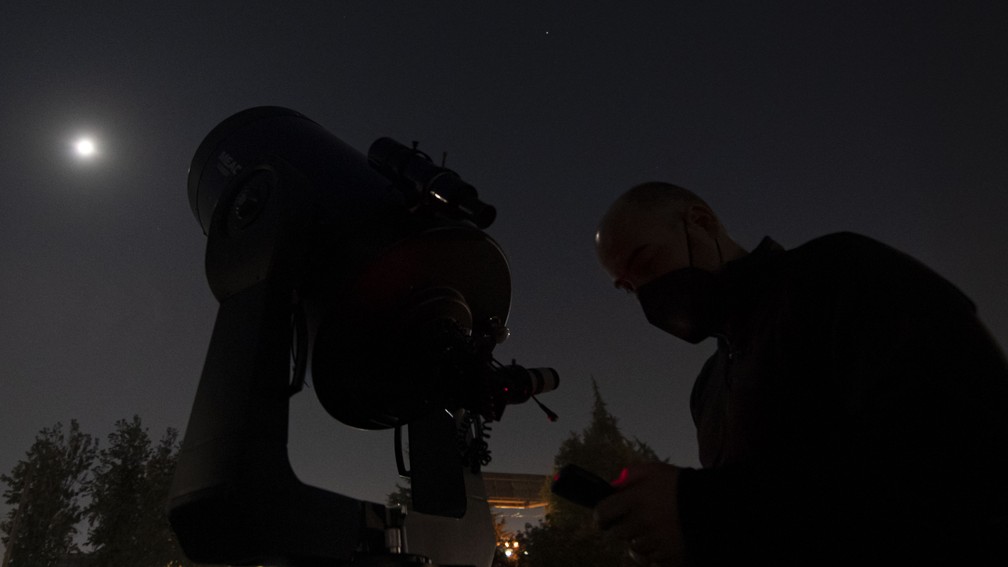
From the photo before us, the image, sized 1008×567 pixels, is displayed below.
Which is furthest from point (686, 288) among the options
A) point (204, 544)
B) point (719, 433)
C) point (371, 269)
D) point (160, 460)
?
point (160, 460)

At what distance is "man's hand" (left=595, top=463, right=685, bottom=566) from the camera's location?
1.22 metres

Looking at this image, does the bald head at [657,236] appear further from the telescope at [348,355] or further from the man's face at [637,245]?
the telescope at [348,355]

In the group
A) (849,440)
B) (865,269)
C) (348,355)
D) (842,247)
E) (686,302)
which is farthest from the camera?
(348,355)

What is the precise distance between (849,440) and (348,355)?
1.76 m

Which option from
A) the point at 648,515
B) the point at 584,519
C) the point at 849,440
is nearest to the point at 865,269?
the point at 849,440

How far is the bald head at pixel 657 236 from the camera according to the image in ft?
6.49

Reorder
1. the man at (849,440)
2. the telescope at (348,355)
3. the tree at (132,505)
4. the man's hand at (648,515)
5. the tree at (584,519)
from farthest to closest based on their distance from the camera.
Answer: the tree at (132,505) → the tree at (584,519) → the telescope at (348,355) → the man's hand at (648,515) → the man at (849,440)

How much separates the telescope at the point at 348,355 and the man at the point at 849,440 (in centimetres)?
96

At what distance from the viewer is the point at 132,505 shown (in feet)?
63.6

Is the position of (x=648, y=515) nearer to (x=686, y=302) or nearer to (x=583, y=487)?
(x=583, y=487)

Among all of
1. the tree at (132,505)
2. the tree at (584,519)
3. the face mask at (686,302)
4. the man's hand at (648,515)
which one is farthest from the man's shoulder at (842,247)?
the tree at (132,505)

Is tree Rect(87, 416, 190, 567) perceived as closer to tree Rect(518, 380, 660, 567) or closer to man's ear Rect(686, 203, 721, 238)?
tree Rect(518, 380, 660, 567)

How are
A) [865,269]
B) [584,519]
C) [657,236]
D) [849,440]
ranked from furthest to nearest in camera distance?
[584,519], [657,236], [865,269], [849,440]

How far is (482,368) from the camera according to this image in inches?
83.0
